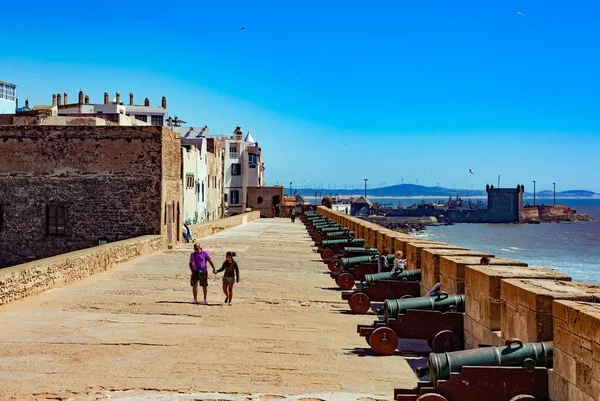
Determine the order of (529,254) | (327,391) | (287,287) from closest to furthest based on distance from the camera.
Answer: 1. (327,391)
2. (287,287)
3. (529,254)

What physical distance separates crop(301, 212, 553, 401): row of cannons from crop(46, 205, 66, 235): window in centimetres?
1112

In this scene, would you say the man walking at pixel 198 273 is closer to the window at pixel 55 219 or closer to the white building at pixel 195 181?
the window at pixel 55 219

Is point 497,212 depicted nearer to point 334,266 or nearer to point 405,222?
point 405,222

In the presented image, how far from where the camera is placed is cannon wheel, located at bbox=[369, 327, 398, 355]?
8.52 metres

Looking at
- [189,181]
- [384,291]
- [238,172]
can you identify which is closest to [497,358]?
[384,291]

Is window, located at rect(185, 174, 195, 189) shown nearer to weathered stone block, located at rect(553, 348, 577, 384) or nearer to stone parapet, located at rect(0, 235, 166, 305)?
stone parapet, located at rect(0, 235, 166, 305)

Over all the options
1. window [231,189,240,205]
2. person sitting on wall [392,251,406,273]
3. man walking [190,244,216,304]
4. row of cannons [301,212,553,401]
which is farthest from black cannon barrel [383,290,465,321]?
window [231,189,240,205]

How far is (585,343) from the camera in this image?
525 centimetres

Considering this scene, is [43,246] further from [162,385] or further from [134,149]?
[162,385]

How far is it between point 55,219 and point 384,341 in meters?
17.2

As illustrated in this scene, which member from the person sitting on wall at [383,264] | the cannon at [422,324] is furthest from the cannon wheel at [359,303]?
Answer: the cannon at [422,324]

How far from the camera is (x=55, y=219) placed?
2323cm

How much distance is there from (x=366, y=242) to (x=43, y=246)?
419 inches

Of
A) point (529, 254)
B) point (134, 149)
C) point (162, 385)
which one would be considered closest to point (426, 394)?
point (162, 385)
